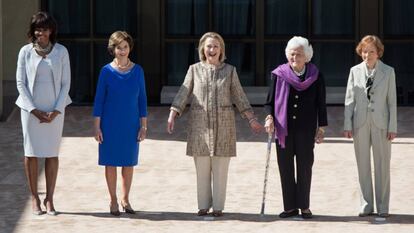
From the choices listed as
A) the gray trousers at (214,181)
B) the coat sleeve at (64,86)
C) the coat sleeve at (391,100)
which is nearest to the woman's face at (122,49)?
the coat sleeve at (64,86)

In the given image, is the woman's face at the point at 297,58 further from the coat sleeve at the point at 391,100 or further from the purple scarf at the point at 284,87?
the coat sleeve at the point at 391,100

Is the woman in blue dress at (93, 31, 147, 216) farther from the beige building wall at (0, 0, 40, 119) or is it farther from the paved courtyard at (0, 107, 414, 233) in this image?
the beige building wall at (0, 0, 40, 119)

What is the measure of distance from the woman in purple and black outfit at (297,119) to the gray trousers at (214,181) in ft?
1.78

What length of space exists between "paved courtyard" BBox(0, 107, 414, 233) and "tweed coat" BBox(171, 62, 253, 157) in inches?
25.6

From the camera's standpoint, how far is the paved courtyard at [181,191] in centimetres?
1153

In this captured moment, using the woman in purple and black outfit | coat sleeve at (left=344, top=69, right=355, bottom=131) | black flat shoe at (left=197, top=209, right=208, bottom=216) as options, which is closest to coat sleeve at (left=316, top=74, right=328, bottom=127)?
the woman in purple and black outfit

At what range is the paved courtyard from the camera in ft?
37.8

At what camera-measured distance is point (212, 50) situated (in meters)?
11.9

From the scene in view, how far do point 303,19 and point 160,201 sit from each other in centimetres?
948

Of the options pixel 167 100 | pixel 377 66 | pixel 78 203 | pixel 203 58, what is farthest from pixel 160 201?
pixel 167 100

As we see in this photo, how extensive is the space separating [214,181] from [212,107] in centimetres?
68

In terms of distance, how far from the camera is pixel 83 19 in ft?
71.5

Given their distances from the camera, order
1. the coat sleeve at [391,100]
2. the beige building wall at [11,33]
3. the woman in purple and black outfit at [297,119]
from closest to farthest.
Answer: the woman in purple and black outfit at [297,119]
the coat sleeve at [391,100]
the beige building wall at [11,33]

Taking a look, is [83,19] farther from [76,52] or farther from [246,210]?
[246,210]
